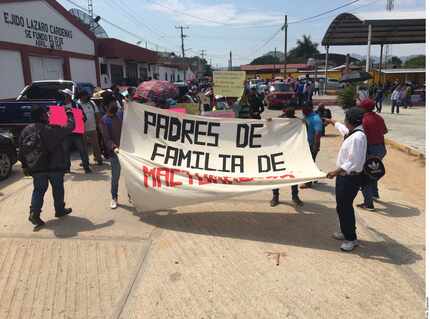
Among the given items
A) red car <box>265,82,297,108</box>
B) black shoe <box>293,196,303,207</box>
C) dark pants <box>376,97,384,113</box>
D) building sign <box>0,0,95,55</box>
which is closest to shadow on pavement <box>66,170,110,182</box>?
black shoe <box>293,196,303,207</box>

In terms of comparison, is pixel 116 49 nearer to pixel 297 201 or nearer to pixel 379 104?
pixel 379 104

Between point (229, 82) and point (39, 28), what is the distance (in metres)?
12.8

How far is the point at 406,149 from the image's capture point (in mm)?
10516

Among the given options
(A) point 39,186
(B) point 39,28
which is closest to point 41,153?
(A) point 39,186

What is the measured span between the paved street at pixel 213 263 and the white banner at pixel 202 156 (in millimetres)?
539

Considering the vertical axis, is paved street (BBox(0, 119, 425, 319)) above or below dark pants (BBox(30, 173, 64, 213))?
below

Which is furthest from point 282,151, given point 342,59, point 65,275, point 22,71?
point 342,59

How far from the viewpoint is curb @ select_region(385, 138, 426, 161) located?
9797mm

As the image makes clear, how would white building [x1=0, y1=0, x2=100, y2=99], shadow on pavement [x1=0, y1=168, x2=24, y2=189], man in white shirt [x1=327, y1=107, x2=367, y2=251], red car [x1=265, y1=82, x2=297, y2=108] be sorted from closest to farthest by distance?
1. man in white shirt [x1=327, y1=107, x2=367, y2=251]
2. shadow on pavement [x1=0, y1=168, x2=24, y2=189]
3. white building [x1=0, y1=0, x2=100, y2=99]
4. red car [x1=265, y1=82, x2=297, y2=108]

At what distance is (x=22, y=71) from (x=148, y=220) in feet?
49.5

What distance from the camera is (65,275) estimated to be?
13.4 feet

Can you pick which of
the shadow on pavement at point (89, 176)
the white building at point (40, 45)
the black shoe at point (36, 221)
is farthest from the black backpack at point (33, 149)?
the white building at point (40, 45)

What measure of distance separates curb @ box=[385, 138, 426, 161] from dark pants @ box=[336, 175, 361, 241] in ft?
20.8

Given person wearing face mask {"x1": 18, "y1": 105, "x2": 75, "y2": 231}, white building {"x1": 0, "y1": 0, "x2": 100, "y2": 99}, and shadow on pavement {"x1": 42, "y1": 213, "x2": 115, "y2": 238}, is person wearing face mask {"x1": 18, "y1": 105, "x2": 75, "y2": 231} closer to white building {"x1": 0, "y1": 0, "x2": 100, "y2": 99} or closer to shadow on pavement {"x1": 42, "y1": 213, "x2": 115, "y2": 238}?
shadow on pavement {"x1": 42, "y1": 213, "x2": 115, "y2": 238}
